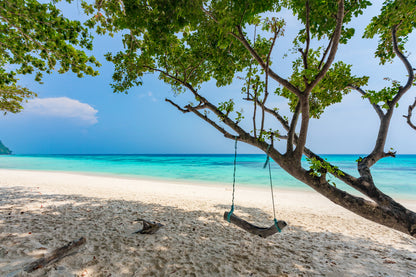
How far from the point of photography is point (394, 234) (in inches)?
182

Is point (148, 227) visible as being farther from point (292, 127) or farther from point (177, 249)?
point (292, 127)

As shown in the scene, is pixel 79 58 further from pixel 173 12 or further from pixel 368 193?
pixel 368 193

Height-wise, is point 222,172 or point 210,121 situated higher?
point 210,121

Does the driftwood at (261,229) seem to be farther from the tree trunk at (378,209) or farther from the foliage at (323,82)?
the foliage at (323,82)

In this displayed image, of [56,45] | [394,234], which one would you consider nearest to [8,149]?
[56,45]

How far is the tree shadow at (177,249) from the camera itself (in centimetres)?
256

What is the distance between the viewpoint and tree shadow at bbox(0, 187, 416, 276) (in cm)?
256

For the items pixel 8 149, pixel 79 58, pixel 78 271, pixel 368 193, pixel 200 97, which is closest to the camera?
pixel 78 271

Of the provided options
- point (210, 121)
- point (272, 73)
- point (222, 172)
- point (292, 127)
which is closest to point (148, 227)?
A: point (210, 121)

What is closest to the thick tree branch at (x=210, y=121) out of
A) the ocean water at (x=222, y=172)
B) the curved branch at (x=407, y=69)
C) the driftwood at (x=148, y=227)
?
the driftwood at (x=148, y=227)

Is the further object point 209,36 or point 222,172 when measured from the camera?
point 222,172

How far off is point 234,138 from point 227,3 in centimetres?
222

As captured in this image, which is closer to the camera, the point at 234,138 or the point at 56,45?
the point at 234,138

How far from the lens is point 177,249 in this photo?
3.15m
